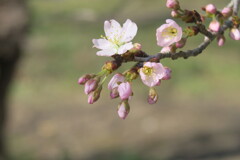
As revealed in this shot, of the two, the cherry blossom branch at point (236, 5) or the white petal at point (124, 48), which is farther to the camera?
the cherry blossom branch at point (236, 5)

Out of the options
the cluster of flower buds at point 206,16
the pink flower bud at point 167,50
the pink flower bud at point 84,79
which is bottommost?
the pink flower bud at point 84,79

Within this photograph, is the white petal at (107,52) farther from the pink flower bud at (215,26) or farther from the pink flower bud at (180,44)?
the pink flower bud at (215,26)

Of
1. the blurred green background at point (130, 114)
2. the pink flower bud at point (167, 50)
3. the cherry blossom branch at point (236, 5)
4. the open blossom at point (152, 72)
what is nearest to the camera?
the open blossom at point (152, 72)

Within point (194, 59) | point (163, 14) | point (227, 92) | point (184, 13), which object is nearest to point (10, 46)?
point (184, 13)

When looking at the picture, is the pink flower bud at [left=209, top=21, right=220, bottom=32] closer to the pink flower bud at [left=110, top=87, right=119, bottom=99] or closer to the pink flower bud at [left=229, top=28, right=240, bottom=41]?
the pink flower bud at [left=229, top=28, right=240, bottom=41]

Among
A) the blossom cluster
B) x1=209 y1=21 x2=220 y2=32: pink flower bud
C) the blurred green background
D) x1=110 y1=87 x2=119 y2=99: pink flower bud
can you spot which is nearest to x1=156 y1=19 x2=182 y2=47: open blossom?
the blossom cluster

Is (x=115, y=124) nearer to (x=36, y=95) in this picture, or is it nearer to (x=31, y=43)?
(x=36, y=95)

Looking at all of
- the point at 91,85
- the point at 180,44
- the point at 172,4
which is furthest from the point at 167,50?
the point at 91,85

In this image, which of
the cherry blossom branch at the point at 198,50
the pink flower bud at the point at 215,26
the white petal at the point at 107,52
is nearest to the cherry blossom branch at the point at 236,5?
the cherry blossom branch at the point at 198,50
